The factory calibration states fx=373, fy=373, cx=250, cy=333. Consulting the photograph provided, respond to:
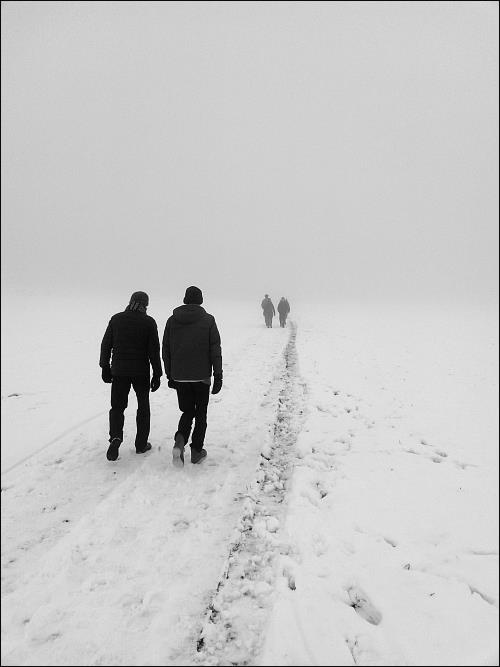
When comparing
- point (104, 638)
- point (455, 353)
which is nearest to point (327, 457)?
point (104, 638)

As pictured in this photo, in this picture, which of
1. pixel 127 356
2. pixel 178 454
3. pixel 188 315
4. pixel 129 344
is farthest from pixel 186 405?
pixel 188 315

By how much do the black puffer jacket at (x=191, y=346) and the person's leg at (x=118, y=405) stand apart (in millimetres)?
745

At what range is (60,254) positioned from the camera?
523ft

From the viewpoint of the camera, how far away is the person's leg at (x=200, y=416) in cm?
602

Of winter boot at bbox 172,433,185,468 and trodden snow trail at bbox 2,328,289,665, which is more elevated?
winter boot at bbox 172,433,185,468

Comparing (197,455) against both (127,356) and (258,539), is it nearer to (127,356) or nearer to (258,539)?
(127,356)

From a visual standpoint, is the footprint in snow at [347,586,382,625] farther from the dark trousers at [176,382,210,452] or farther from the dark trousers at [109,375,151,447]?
the dark trousers at [109,375,151,447]

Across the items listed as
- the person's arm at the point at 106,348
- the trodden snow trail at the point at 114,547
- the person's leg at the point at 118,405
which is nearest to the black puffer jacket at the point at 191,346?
the person's leg at the point at 118,405

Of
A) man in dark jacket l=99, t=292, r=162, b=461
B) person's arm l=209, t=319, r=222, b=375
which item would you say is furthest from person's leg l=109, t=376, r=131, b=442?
person's arm l=209, t=319, r=222, b=375

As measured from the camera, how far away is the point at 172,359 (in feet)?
19.5

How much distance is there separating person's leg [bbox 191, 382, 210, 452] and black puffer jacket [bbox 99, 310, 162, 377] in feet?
2.34

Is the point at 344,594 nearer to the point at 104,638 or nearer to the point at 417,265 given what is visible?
the point at 104,638

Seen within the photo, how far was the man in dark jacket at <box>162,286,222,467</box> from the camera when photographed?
232 inches

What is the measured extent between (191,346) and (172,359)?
1.21 ft
